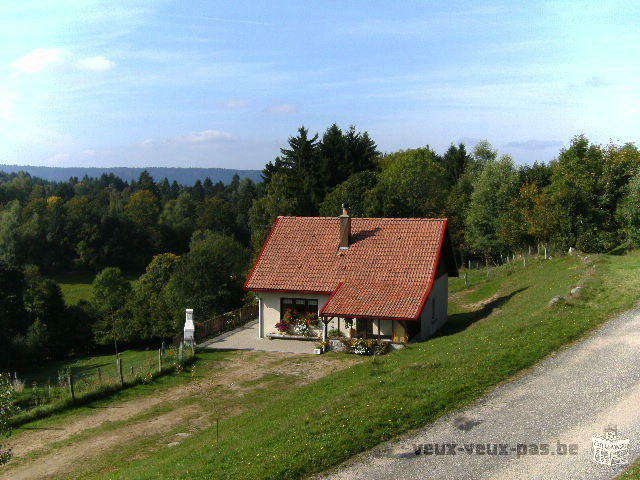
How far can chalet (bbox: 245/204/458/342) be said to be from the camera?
27.2 metres

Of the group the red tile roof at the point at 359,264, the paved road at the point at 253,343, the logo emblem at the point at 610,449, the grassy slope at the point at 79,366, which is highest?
the red tile roof at the point at 359,264

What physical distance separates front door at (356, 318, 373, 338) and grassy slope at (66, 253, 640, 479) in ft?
9.05

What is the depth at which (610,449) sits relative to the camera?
1198 centimetres

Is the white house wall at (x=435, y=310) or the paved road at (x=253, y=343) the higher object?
the white house wall at (x=435, y=310)

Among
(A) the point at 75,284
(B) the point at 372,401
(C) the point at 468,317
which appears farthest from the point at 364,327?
(A) the point at 75,284

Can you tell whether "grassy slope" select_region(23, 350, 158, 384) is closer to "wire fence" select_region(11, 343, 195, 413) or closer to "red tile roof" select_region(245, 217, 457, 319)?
"wire fence" select_region(11, 343, 195, 413)

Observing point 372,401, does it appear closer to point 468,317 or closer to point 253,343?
point 253,343

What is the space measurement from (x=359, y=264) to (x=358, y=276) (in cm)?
92

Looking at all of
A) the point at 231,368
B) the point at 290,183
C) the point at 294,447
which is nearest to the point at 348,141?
the point at 290,183

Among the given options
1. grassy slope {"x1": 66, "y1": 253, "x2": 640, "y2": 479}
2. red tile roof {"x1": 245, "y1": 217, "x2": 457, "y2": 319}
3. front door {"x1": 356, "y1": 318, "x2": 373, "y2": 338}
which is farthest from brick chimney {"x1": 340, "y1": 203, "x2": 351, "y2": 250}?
grassy slope {"x1": 66, "y1": 253, "x2": 640, "y2": 479}

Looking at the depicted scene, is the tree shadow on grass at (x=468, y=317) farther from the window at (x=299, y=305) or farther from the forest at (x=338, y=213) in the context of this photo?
the forest at (x=338, y=213)

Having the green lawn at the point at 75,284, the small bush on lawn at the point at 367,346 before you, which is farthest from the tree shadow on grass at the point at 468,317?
the green lawn at the point at 75,284

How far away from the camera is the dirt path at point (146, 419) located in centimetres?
1727

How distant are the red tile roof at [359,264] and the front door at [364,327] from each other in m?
0.83
